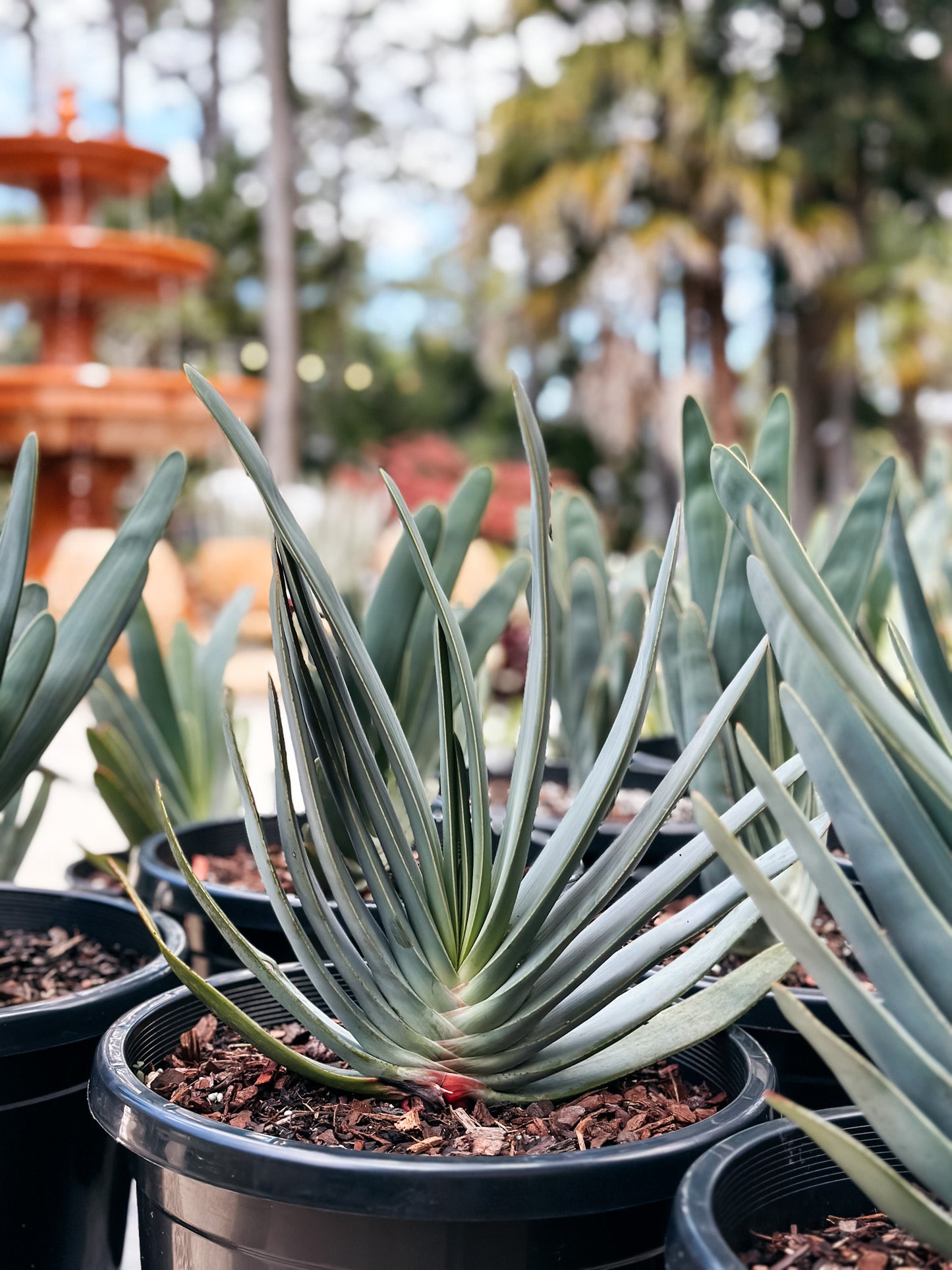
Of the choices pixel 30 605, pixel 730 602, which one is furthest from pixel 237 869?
pixel 730 602

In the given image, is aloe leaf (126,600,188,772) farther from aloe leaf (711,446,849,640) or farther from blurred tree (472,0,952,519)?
blurred tree (472,0,952,519)

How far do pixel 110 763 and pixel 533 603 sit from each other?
2.92ft

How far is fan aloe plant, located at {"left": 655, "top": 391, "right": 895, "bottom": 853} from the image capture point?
1137 mm

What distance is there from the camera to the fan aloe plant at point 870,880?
54 cm

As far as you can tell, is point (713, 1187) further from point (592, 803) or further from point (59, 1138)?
point (59, 1138)

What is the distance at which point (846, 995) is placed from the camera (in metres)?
0.54

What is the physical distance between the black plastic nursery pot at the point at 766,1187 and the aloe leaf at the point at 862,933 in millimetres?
129

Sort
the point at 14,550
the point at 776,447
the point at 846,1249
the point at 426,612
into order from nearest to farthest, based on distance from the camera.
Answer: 1. the point at 846,1249
2. the point at 14,550
3. the point at 776,447
4. the point at 426,612

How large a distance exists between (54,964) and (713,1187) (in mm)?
729

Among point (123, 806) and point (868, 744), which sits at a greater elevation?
point (868, 744)

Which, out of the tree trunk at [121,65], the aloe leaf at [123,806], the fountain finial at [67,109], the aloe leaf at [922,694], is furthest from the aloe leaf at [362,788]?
the tree trunk at [121,65]

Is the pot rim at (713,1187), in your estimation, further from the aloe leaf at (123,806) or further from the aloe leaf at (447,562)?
the aloe leaf at (123,806)

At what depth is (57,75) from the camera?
1834 centimetres

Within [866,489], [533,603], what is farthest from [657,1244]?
[866,489]
